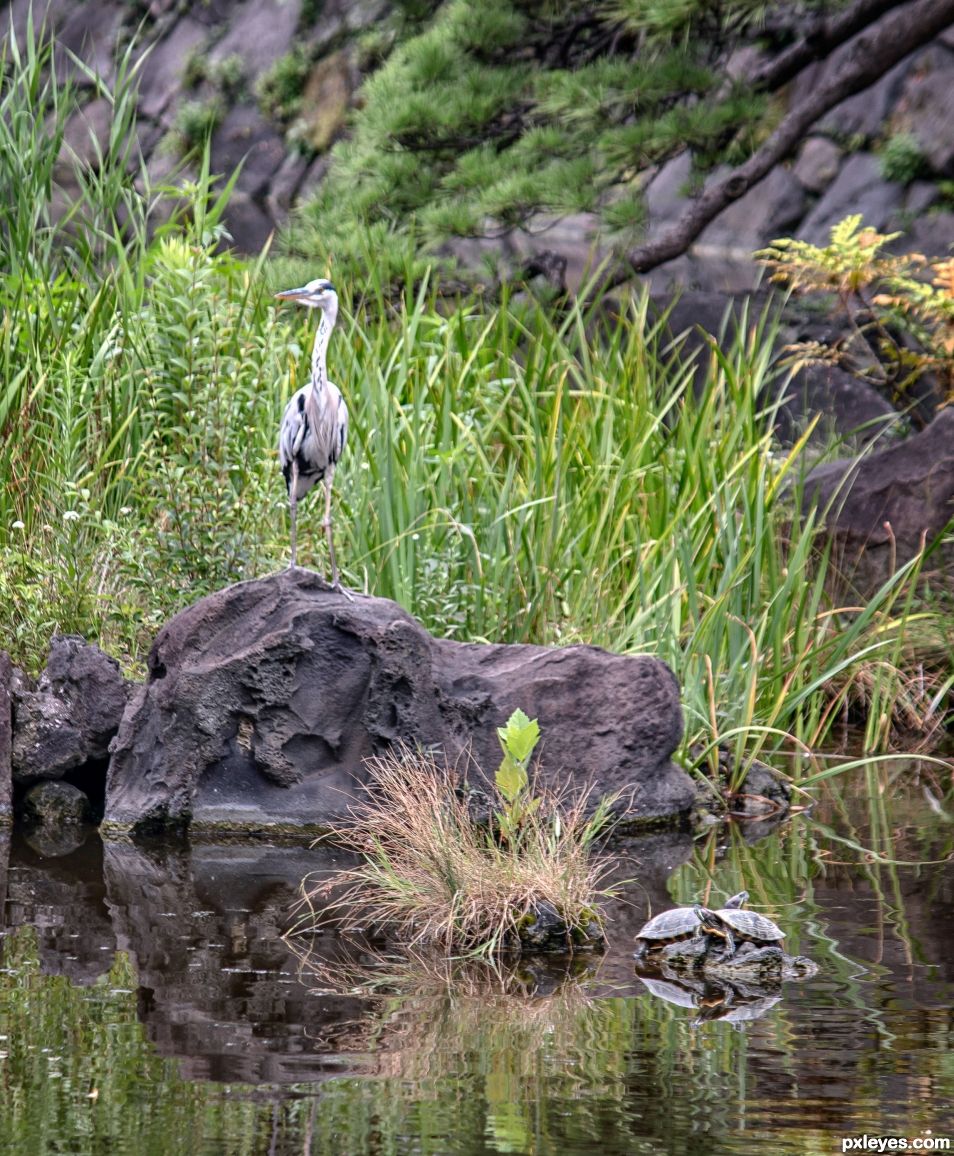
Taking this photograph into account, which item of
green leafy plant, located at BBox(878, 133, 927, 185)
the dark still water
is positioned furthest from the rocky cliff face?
the dark still water

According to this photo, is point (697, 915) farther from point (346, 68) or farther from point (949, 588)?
point (346, 68)

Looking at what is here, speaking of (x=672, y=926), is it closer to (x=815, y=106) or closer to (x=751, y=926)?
(x=751, y=926)

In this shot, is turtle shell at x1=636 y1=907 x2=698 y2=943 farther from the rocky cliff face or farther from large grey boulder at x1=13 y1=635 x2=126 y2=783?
the rocky cliff face

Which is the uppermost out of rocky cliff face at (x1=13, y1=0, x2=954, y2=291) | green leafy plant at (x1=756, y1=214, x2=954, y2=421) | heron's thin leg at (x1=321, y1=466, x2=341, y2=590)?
rocky cliff face at (x1=13, y1=0, x2=954, y2=291)

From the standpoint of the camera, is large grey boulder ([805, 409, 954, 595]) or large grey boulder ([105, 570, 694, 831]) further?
large grey boulder ([805, 409, 954, 595])

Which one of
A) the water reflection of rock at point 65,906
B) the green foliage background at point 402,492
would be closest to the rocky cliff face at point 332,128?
the green foliage background at point 402,492

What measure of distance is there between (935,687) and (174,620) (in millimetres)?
3663

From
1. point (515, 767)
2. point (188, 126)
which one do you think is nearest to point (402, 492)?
point (515, 767)

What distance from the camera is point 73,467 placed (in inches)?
263

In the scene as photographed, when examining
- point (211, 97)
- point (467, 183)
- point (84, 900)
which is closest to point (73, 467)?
point (84, 900)

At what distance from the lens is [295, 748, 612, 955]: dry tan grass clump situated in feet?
14.1

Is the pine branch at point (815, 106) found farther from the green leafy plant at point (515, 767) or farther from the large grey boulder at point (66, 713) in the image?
the green leafy plant at point (515, 767)

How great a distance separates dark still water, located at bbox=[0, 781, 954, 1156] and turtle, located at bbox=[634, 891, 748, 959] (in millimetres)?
92

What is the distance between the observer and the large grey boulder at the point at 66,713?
5.82 meters
